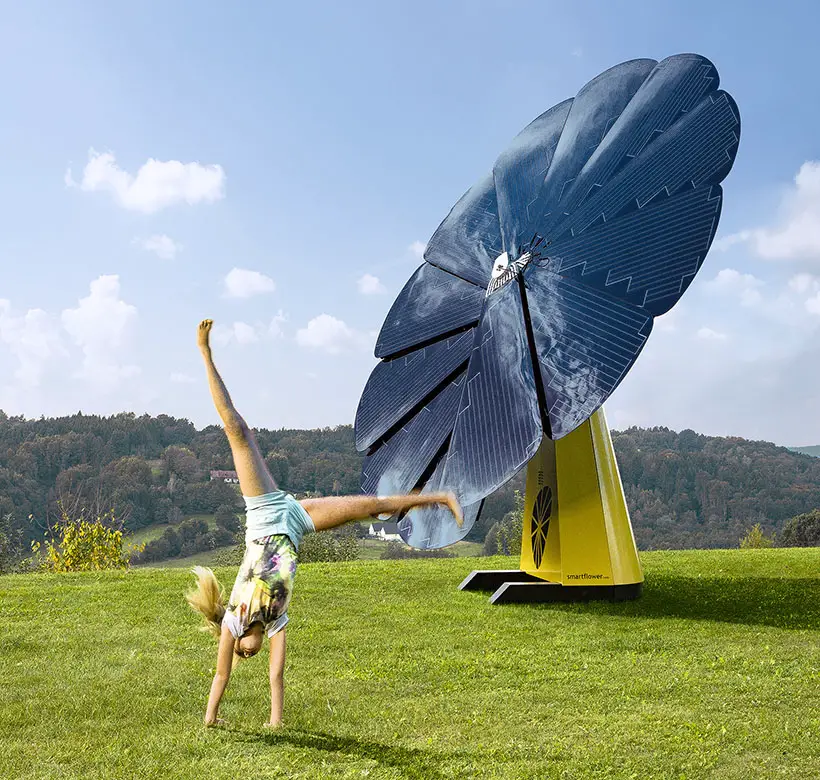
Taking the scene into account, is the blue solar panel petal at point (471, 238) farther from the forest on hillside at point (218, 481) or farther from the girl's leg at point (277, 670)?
the forest on hillside at point (218, 481)

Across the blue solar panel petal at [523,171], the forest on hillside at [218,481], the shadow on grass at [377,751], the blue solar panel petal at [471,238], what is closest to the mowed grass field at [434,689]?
the shadow on grass at [377,751]

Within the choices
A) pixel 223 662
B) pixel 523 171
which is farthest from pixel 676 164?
pixel 223 662

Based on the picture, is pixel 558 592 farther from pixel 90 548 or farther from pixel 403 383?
pixel 90 548

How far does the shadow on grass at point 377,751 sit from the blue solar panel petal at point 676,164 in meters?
5.83

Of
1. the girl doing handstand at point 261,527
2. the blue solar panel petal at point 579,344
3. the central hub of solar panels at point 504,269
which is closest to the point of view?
the girl doing handstand at point 261,527

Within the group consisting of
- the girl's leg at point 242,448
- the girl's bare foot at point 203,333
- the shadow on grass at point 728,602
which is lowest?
the shadow on grass at point 728,602

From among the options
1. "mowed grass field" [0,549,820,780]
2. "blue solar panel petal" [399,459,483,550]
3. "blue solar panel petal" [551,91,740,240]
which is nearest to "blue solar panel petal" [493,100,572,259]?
"blue solar panel petal" [551,91,740,240]

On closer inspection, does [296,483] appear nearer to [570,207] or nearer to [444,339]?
[444,339]

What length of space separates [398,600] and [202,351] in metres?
7.53

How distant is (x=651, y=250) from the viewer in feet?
28.1

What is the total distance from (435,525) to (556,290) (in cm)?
→ 286

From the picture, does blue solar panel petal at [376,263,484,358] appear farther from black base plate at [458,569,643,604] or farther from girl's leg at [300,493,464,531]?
girl's leg at [300,493,464,531]

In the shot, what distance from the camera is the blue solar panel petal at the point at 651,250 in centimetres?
825

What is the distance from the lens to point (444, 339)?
34.9ft
